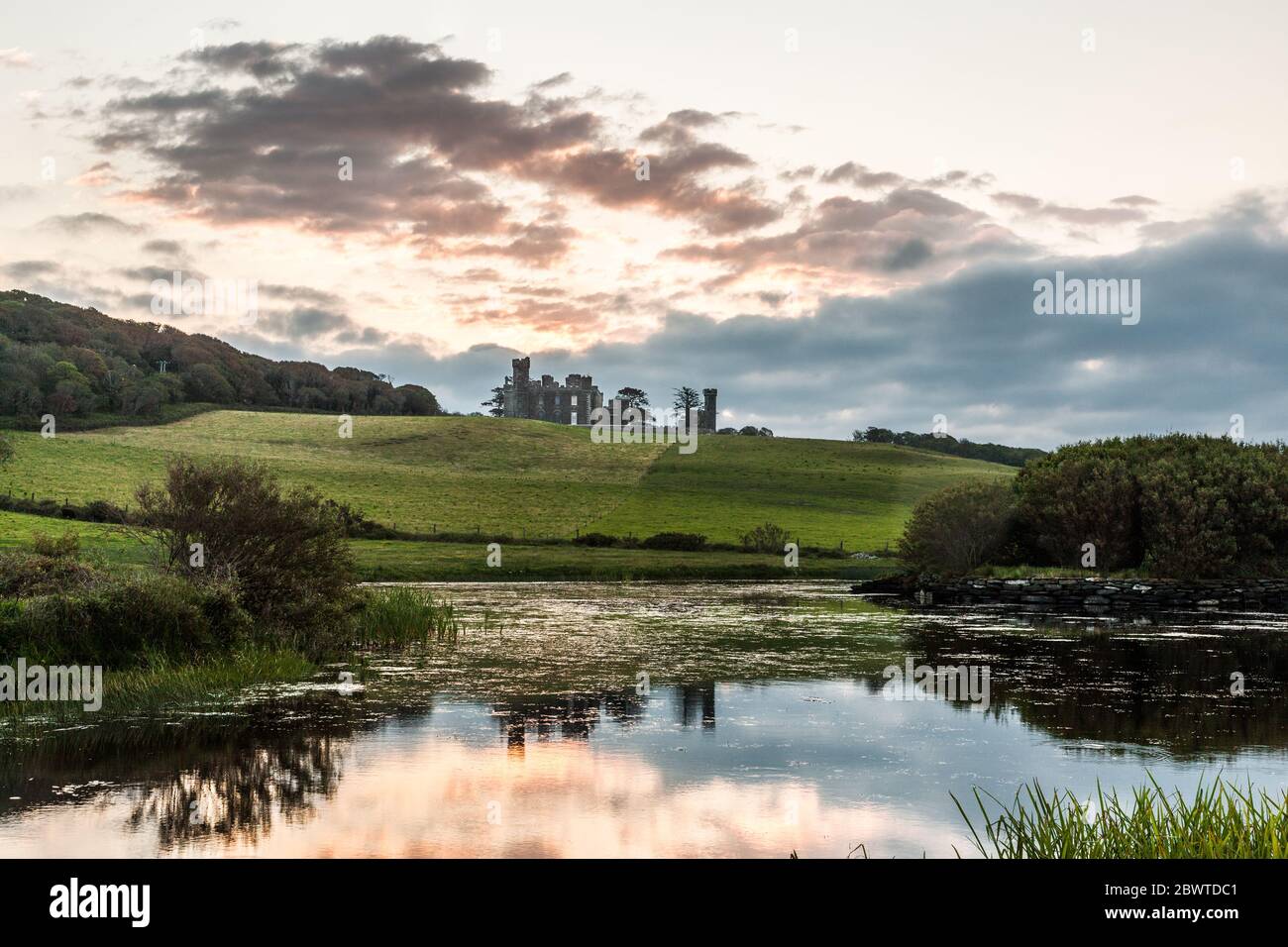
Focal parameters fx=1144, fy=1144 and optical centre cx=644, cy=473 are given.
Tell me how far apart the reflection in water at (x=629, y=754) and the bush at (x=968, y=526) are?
2088 cm

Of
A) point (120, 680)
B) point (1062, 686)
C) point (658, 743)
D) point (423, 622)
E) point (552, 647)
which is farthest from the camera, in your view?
point (423, 622)

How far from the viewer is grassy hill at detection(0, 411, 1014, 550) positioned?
248 feet

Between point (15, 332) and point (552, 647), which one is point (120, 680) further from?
point (15, 332)

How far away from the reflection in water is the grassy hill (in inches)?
1929

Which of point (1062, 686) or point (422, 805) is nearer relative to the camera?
point (422, 805)

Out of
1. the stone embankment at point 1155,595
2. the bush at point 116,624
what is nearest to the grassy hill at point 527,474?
the stone embankment at point 1155,595

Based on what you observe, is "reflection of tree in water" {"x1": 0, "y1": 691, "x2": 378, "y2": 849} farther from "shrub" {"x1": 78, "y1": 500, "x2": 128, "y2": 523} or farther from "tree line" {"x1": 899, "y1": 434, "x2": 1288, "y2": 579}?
"shrub" {"x1": 78, "y1": 500, "x2": 128, "y2": 523}

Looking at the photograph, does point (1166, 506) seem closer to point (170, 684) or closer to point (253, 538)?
point (253, 538)

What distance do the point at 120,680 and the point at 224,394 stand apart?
425 ft

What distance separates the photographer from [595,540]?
226ft

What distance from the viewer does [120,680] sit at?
1738 centimetres

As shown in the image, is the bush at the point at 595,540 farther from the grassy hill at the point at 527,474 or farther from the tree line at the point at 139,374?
the tree line at the point at 139,374
